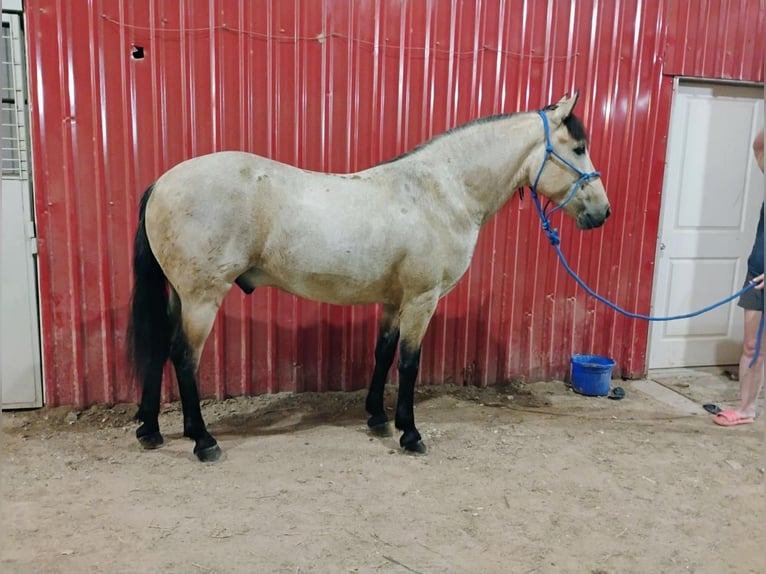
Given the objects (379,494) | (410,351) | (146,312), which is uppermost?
(146,312)

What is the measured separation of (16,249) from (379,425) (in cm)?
219

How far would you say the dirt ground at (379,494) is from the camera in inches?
80.6

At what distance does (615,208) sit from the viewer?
13.2ft

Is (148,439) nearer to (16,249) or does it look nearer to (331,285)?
(331,285)

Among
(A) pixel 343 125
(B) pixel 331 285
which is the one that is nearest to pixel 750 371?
(B) pixel 331 285

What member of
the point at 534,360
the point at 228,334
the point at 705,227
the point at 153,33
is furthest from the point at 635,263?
the point at 153,33

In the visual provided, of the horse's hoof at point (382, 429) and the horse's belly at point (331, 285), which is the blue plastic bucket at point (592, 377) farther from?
the horse's belly at point (331, 285)

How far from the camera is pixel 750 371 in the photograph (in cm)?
333

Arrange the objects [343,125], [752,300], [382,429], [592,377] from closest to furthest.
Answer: [382,429] → [752,300] → [343,125] → [592,377]

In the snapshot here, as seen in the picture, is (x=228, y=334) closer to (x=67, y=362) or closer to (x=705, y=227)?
(x=67, y=362)

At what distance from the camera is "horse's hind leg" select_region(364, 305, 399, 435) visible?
3.10 meters

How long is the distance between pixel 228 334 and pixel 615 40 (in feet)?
10.5

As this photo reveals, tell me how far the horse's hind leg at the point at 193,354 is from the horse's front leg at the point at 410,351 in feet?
2.95

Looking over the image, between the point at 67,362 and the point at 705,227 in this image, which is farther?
the point at 705,227
